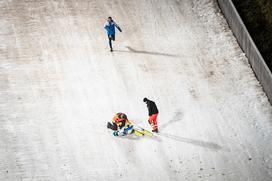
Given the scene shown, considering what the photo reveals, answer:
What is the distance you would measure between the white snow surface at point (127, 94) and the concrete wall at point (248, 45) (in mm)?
300

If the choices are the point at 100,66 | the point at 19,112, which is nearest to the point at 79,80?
the point at 100,66

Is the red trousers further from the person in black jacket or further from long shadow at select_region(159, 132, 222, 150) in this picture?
long shadow at select_region(159, 132, 222, 150)

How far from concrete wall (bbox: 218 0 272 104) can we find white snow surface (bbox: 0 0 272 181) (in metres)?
0.30

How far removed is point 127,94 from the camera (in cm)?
1920

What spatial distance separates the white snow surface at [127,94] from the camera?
16.7 metres

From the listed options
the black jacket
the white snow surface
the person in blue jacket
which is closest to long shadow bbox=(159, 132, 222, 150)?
the white snow surface

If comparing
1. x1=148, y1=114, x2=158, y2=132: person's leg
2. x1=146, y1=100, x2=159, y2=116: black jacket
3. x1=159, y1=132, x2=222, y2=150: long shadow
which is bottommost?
x1=159, y1=132, x2=222, y2=150: long shadow

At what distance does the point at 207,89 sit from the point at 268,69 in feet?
7.61

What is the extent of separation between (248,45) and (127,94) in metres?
5.22

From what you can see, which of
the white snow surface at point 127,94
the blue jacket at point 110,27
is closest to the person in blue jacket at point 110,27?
the blue jacket at point 110,27

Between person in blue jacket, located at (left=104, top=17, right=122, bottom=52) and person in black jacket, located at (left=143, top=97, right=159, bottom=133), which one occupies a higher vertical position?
person in blue jacket, located at (left=104, top=17, right=122, bottom=52)

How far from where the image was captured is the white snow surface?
1672 cm

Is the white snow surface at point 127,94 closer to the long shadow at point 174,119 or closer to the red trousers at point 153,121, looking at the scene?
the long shadow at point 174,119

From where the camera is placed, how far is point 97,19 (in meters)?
22.8
